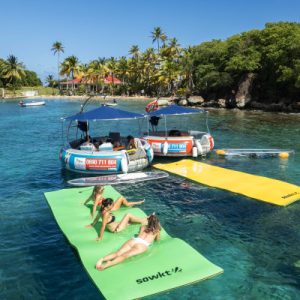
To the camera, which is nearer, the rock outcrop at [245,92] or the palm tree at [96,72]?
the rock outcrop at [245,92]

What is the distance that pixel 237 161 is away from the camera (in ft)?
70.1

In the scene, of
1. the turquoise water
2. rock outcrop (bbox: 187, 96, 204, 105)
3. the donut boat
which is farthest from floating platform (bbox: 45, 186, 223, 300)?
rock outcrop (bbox: 187, 96, 204, 105)

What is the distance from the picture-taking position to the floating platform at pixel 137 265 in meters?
7.70

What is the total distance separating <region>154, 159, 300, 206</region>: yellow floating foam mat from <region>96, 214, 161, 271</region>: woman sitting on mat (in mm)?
5842

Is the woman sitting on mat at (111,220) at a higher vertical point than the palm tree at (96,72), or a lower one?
lower

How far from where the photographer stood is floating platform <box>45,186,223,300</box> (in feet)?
25.3

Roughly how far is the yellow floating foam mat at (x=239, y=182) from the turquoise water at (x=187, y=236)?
418 millimetres

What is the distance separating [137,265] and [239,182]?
8.62 meters

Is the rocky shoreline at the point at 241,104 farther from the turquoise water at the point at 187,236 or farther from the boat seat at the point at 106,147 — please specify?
the boat seat at the point at 106,147

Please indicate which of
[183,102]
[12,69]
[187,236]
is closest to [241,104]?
[183,102]

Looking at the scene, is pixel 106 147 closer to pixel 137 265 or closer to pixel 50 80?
pixel 137 265

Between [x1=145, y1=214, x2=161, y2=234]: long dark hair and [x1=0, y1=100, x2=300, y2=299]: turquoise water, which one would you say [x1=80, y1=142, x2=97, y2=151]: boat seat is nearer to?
[x1=0, y1=100, x2=300, y2=299]: turquoise water

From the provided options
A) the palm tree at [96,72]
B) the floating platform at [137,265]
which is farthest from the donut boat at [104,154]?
the palm tree at [96,72]

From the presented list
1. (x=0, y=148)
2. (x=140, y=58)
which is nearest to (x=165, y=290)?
(x=0, y=148)
